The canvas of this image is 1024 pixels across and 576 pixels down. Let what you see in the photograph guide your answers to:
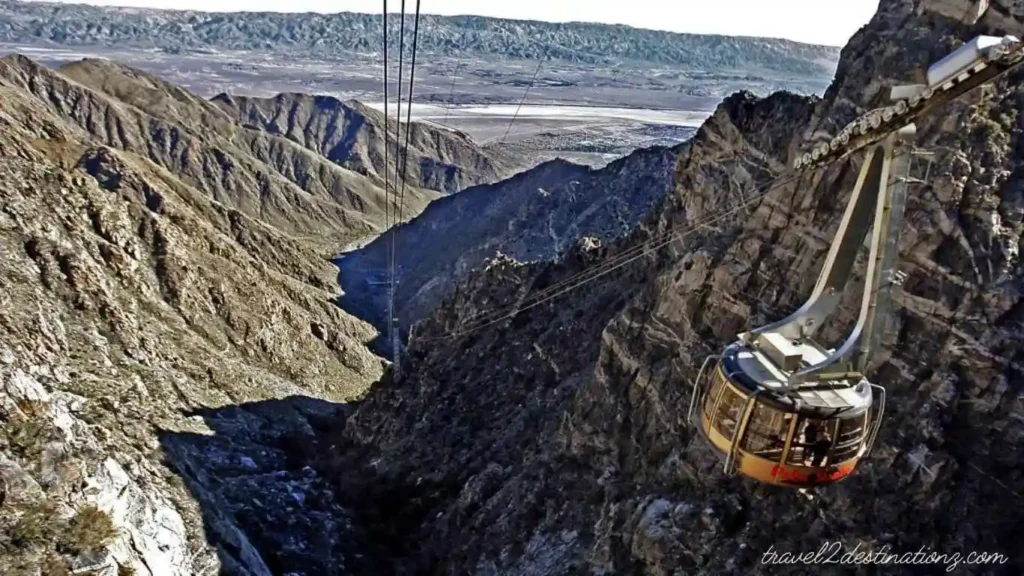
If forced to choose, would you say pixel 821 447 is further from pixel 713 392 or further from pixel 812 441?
pixel 713 392

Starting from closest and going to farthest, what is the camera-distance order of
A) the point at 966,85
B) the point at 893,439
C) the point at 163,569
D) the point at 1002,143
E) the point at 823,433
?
the point at 966,85
the point at 823,433
the point at 893,439
the point at 1002,143
the point at 163,569

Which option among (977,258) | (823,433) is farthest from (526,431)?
(823,433)

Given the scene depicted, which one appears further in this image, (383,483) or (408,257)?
(408,257)

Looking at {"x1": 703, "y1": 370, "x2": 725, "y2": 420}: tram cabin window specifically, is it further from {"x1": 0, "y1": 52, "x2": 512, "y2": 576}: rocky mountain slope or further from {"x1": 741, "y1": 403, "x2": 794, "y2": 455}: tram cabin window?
{"x1": 0, "y1": 52, "x2": 512, "y2": 576}: rocky mountain slope

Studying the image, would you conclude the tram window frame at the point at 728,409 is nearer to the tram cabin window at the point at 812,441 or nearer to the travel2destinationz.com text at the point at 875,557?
the tram cabin window at the point at 812,441

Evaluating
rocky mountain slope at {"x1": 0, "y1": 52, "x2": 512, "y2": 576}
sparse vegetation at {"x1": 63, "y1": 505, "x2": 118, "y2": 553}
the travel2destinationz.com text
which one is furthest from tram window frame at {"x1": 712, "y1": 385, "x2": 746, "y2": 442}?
sparse vegetation at {"x1": 63, "y1": 505, "x2": 118, "y2": 553}

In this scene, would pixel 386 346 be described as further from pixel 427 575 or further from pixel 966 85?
pixel 966 85

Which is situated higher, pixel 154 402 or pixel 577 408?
pixel 577 408

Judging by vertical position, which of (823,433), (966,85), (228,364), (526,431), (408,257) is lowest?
(408,257)
